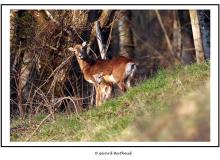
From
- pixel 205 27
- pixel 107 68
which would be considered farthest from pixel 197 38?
pixel 107 68

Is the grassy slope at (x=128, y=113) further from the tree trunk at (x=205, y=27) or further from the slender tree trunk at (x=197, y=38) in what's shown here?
the tree trunk at (x=205, y=27)

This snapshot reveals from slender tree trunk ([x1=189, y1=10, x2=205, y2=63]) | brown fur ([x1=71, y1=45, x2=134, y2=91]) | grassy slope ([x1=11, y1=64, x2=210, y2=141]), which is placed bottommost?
grassy slope ([x1=11, y1=64, x2=210, y2=141])

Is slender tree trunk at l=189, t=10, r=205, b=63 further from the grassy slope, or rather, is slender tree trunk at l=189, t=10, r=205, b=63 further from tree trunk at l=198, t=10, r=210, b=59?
the grassy slope

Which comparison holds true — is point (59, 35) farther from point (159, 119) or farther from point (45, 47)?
point (159, 119)

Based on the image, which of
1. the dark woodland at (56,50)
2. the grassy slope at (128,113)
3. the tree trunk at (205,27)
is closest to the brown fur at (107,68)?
the dark woodland at (56,50)

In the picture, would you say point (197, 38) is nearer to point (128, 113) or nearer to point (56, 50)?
point (56, 50)

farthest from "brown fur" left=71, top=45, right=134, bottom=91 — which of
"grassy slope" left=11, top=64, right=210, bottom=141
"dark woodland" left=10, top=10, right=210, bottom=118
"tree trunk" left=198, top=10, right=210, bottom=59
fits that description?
"tree trunk" left=198, top=10, right=210, bottom=59

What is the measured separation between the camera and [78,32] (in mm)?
19828

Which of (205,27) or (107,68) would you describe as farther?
(205,27)

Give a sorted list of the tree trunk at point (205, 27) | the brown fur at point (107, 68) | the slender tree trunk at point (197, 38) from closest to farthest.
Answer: the brown fur at point (107, 68) < the slender tree trunk at point (197, 38) < the tree trunk at point (205, 27)

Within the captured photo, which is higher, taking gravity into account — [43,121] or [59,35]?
[59,35]

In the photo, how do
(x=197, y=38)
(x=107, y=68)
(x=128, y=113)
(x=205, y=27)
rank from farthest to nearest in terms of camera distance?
1. (x=205, y=27)
2. (x=197, y=38)
3. (x=107, y=68)
4. (x=128, y=113)
